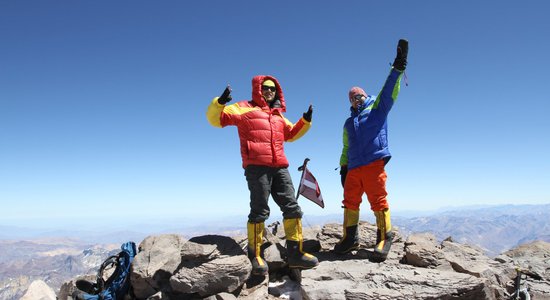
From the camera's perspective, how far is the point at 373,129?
6.73 m

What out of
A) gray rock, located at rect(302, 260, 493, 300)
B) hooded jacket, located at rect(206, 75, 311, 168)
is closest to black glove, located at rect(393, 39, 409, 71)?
hooded jacket, located at rect(206, 75, 311, 168)

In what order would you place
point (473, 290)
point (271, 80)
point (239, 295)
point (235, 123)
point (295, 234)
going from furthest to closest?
point (271, 80) < point (235, 123) < point (295, 234) < point (239, 295) < point (473, 290)

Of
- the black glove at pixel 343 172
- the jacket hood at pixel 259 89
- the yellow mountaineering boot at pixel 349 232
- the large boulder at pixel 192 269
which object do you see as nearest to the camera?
the large boulder at pixel 192 269

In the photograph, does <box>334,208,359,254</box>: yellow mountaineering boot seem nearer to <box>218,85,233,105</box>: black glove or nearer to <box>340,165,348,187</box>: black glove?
<box>340,165,348,187</box>: black glove

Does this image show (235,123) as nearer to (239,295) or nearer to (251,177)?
(251,177)

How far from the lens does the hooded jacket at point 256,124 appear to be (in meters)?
6.33

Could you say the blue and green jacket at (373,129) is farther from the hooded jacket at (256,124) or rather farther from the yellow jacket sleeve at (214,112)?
the yellow jacket sleeve at (214,112)

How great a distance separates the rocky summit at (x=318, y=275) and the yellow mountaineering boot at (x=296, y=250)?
0.58 ft

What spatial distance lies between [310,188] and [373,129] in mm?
2613

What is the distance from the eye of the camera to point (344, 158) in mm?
7527

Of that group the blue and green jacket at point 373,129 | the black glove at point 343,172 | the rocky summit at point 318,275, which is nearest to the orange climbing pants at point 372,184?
the blue and green jacket at point 373,129

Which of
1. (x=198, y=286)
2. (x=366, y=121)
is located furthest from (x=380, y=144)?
(x=198, y=286)

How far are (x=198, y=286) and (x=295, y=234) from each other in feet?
6.99

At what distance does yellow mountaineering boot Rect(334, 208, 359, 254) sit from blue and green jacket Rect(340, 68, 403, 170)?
1.05 meters
